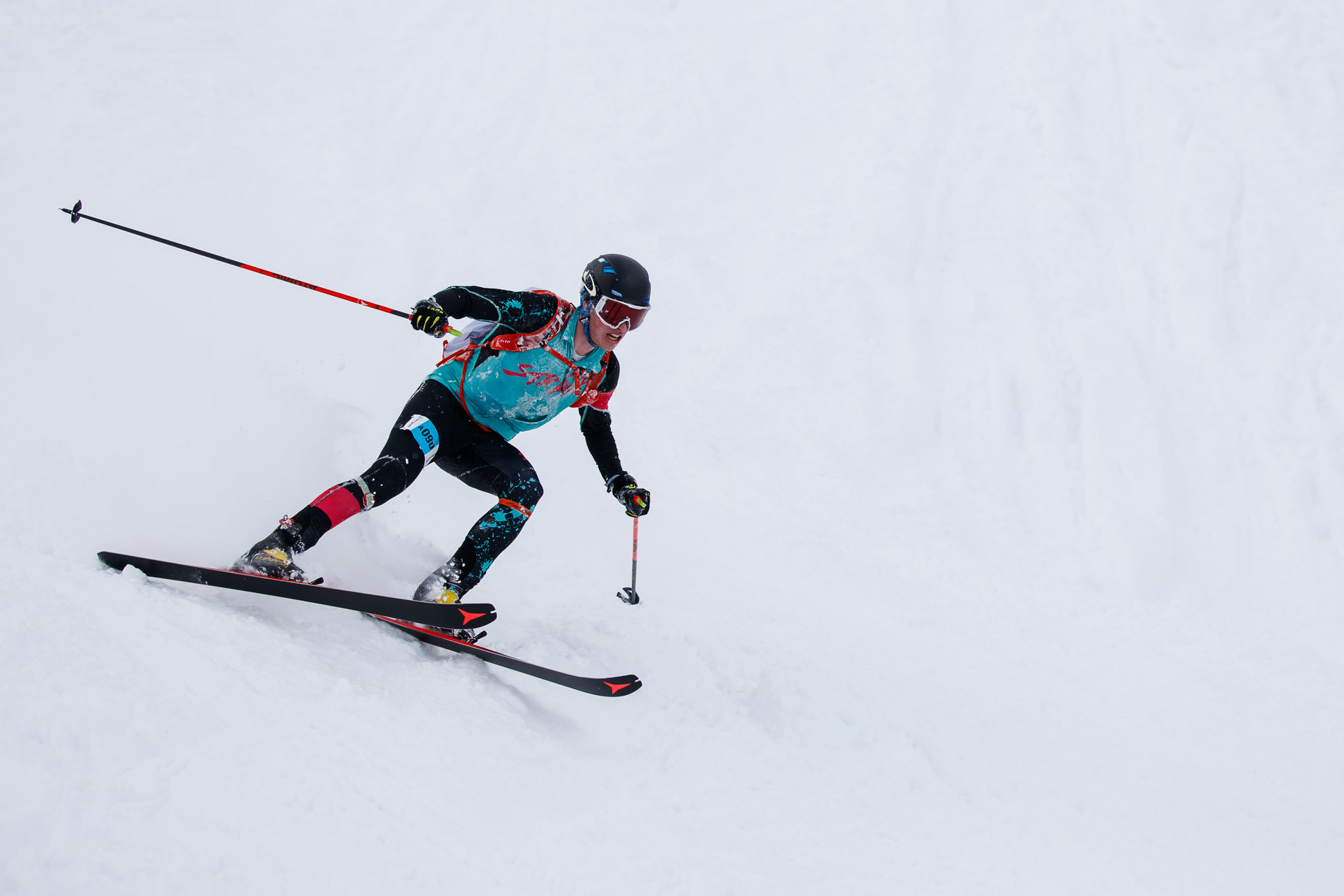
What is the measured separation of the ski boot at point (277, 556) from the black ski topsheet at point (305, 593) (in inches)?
1.8

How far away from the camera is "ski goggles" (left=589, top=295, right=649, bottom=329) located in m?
3.87

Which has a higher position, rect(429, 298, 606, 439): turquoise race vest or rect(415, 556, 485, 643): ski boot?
rect(429, 298, 606, 439): turquoise race vest

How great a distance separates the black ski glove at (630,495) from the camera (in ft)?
14.4

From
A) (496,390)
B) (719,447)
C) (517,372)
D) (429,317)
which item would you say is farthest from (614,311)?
(719,447)

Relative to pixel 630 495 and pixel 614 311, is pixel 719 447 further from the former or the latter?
pixel 614 311

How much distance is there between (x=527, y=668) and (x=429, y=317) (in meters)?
1.58

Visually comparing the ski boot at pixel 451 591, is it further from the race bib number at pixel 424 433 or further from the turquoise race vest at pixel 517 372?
the turquoise race vest at pixel 517 372

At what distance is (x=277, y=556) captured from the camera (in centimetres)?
333

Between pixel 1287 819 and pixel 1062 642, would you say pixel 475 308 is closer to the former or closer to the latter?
pixel 1062 642

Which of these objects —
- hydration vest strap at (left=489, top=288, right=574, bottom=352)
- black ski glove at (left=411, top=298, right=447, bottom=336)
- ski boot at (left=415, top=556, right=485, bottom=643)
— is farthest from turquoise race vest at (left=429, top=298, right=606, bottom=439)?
ski boot at (left=415, top=556, right=485, bottom=643)

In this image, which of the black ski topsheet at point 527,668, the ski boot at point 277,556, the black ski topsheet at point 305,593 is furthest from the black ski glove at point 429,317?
the black ski topsheet at point 527,668

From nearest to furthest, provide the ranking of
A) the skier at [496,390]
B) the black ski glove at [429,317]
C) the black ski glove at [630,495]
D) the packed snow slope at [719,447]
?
the packed snow slope at [719,447] → the black ski glove at [429,317] → the skier at [496,390] → the black ski glove at [630,495]

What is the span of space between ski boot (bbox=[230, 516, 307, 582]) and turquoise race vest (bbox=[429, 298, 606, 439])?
1.02 metres

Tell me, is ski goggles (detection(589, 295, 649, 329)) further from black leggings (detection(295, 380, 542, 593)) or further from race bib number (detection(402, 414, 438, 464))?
race bib number (detection(402, 414, 438, 464))
